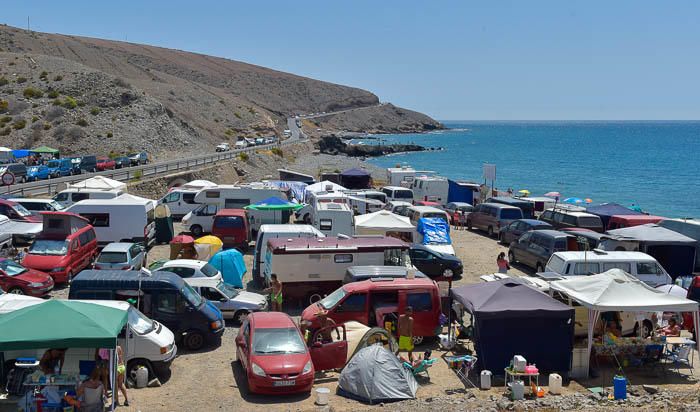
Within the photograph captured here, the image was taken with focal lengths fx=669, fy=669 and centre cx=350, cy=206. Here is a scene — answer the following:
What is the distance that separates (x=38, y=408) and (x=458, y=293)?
8261mm

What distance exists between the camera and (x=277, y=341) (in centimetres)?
1220

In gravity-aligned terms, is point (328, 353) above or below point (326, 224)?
below

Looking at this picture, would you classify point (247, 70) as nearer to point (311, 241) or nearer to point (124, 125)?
point (124, 125)

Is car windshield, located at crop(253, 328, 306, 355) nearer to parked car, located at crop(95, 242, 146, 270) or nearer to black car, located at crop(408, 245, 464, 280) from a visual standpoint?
parked car, located at crop(95, 242, 146, 270)

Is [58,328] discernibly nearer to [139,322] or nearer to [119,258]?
[139,322]

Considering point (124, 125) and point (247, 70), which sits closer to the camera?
point (124, 125)

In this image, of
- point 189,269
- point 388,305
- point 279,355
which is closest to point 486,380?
point 388,305

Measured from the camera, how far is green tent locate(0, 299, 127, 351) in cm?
989

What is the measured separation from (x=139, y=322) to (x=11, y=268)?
6.93 metres

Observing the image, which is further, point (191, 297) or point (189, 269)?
point (189, 269)

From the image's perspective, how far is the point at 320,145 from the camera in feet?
363

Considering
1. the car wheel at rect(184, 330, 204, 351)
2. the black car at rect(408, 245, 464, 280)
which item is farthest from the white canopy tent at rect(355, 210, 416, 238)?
the car wheel at rect(184, 330, 204, 351)

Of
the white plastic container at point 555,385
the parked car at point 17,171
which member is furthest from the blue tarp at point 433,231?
the parked car at point 17,171

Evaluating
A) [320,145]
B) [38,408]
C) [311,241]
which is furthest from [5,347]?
[320,145]
